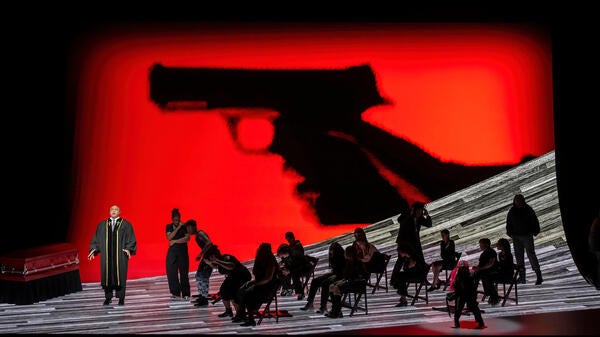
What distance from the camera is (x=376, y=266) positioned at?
9.38 meters

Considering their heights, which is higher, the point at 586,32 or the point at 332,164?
the point at 586,32

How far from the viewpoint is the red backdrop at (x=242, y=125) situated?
11016 mm

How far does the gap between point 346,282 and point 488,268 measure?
1351 millimetres

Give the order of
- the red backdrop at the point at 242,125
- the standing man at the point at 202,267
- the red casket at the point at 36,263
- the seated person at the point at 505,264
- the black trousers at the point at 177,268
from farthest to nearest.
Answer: the red backdrop at the point at 242,125 < the black trousers at the point at 177,268 < the red casket at the point at 36,263 < the standing man at the point at 202,267 < the seated person at the point at 505,264

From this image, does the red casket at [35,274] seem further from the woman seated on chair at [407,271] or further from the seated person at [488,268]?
the seated person at [488,268]

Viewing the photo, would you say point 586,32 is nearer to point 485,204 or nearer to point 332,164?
point 485,204

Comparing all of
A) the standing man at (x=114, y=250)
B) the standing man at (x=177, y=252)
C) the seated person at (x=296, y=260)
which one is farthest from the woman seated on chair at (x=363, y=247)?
the standing man at (x=114, y=250)

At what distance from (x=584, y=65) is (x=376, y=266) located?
3532 mm

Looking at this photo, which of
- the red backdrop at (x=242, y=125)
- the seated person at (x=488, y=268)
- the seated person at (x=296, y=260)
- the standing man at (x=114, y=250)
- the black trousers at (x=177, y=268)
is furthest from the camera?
the red backdrop at (x=242, y=125)

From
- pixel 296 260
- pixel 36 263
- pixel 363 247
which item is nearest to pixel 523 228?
pixel 363 247

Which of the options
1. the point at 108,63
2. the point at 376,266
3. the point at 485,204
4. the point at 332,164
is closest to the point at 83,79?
the point at 108,63

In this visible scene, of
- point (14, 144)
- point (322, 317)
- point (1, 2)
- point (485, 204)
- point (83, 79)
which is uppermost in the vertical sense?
point (1, 2)

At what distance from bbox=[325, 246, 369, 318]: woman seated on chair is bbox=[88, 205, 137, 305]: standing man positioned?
2341 millimetres

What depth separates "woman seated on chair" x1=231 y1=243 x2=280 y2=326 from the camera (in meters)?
7.68
